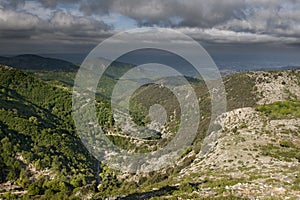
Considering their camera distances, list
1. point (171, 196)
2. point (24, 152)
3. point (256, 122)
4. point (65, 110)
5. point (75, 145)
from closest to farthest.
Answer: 1. point (171, 196)
2. point (256, 122)
3. point (24, 152)
4. point (75, 145)
5. point (65, 110)

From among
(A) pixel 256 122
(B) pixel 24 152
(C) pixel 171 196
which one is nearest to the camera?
(C) pixel 171 196

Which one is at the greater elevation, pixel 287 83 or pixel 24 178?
pixel 287 83

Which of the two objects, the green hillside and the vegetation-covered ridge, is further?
the green hillside

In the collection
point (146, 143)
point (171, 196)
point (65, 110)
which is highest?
point (171, 196)

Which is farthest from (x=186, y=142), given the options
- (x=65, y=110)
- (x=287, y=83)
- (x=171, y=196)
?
(x=287, y=83)

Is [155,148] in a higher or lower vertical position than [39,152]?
lower

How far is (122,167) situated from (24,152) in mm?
38983

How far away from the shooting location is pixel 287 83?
192375 mm

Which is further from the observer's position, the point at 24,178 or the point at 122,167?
the point at 122,167

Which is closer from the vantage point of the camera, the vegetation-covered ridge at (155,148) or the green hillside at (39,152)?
the vegetation-covered ridge at (155,148)

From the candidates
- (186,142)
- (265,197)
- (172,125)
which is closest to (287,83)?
(172,125)

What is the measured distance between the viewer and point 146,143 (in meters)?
158

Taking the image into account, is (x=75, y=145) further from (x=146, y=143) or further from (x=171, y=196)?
(x=171, y=196)

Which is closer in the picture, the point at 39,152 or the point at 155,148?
the point at 39,152
